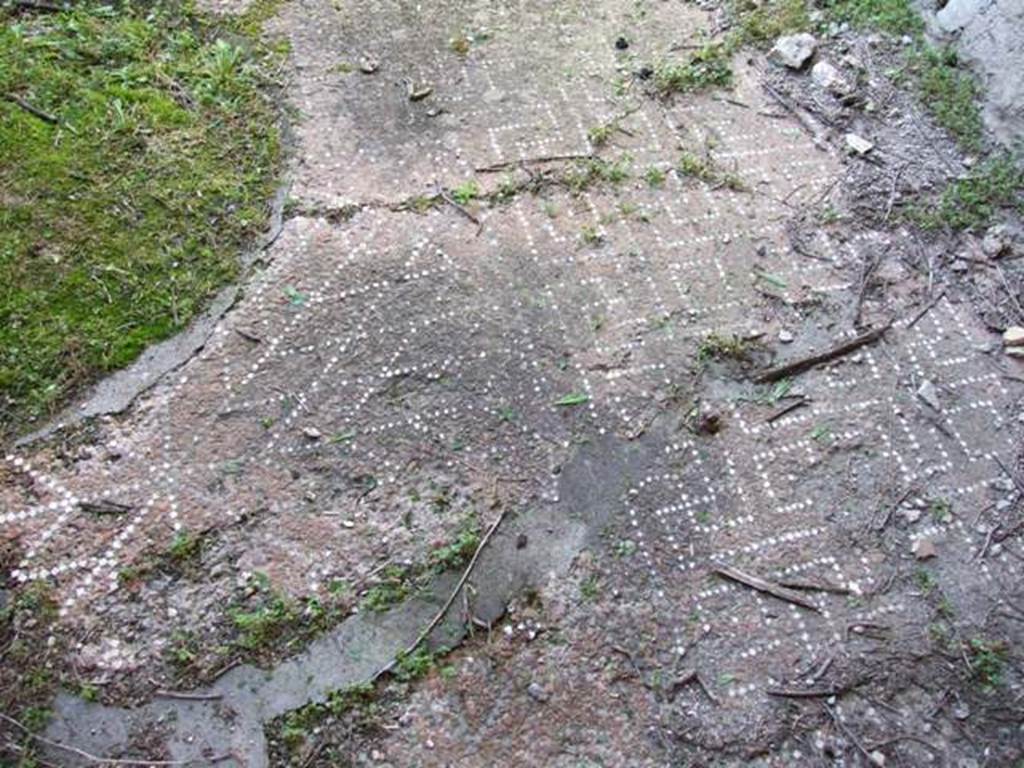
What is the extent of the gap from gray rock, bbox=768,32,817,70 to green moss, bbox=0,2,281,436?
222 centimetres

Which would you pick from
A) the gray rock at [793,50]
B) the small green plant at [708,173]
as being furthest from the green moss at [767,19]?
the small green plant at [708,173]

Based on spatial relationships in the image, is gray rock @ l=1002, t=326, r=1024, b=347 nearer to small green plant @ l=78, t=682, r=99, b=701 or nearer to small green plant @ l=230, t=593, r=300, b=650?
small green plant @ l=230, t=593, r=300, b=650

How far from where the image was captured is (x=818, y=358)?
10.8 feet

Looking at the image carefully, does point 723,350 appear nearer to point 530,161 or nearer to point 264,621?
point 530,161

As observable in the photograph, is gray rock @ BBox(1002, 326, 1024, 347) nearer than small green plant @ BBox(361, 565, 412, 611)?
No

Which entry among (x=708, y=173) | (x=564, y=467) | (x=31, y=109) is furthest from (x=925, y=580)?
(x=31, y=109)

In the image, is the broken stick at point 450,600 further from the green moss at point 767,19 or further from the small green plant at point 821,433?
the green moss at point 767,19

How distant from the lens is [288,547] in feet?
9.16

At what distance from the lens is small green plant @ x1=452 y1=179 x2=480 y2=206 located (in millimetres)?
3670

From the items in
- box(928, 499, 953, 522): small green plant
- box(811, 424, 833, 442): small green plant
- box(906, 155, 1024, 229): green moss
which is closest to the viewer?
box(928, 499, 953, 522): small green plant

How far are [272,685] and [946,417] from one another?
7.45 feet

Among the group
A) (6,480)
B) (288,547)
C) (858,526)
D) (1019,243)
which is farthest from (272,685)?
(1019,243)

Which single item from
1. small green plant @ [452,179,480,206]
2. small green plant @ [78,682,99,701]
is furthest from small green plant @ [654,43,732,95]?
small green plant @ [78,682,99,701]

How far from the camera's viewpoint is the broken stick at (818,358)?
→ 10.6 feet
